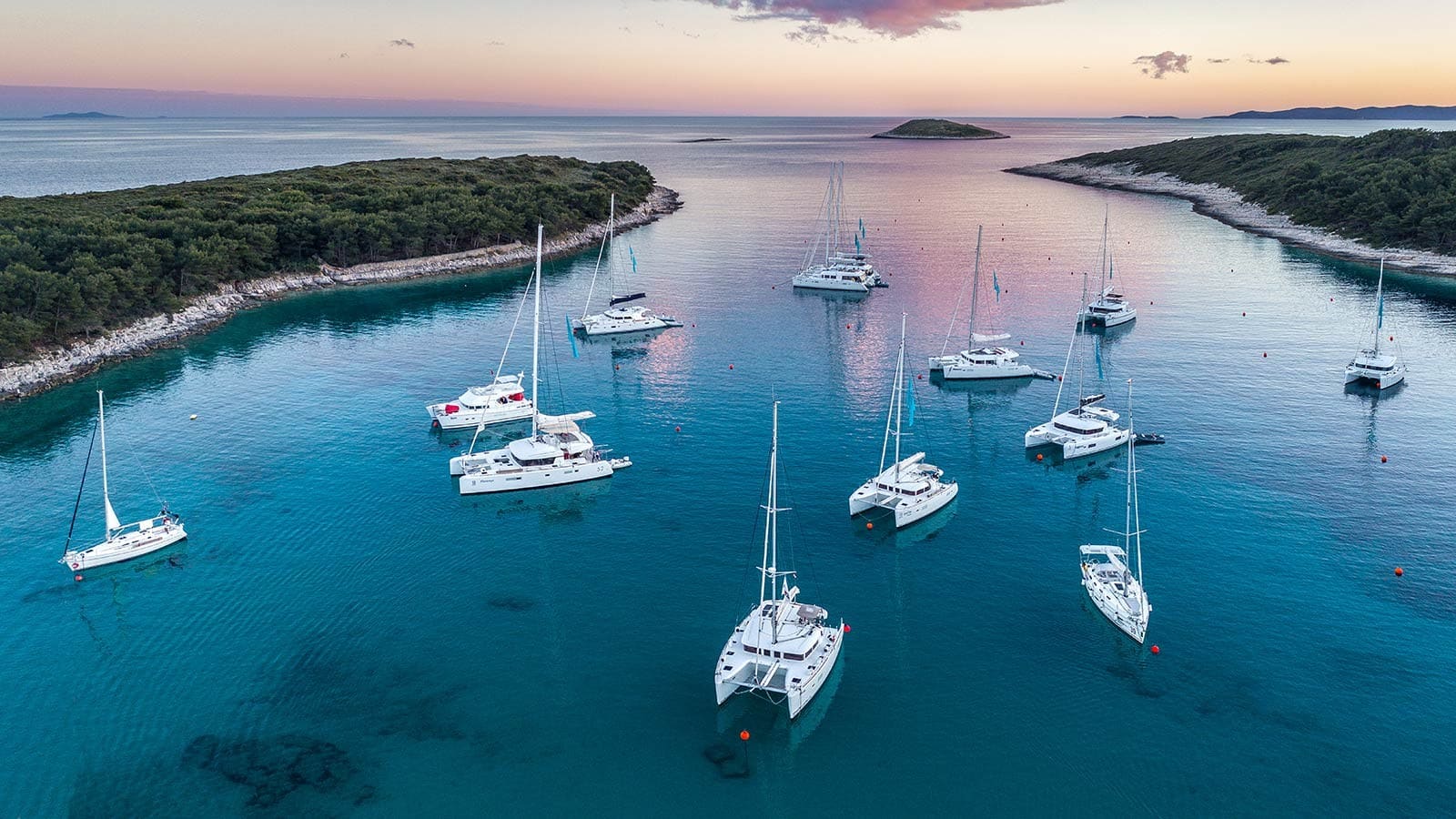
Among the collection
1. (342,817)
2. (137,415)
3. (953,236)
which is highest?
(953,236)

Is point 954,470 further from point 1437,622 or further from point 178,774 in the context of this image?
point 178,774

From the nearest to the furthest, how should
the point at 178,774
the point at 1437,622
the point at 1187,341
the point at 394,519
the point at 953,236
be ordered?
the point at 178,774 → the point at 1437,622 → the point at 394,519 → the point at 1187,341 → the point at 953,236

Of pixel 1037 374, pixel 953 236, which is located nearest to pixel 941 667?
pixel 1037 374

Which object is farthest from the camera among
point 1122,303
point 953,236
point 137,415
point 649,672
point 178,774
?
point 953,236

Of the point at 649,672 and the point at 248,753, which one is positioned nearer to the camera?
the point at 248,753

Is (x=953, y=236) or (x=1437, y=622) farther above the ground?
(x=953, y=236)

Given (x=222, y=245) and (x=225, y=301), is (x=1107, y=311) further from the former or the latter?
(x=222, y=245)

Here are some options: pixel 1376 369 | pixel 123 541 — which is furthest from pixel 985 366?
pixel 123 541
